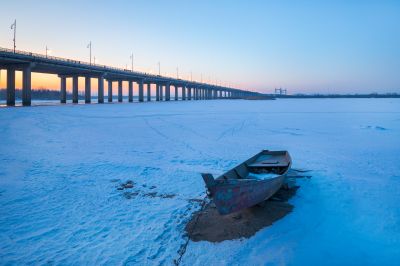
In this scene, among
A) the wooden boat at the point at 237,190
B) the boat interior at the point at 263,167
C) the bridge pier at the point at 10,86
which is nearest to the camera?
the wooden boat at the point at 237,190

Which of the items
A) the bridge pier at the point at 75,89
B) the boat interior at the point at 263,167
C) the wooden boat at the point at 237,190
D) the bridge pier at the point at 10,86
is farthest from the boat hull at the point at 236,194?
the bridge pier at the point at 75,89

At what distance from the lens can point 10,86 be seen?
167ft

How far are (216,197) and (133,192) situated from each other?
3163 mm

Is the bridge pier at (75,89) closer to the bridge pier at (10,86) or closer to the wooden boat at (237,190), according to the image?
the bridge pier at (10,86)

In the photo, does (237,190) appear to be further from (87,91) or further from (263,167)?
(87,91)

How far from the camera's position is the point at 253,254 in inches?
207

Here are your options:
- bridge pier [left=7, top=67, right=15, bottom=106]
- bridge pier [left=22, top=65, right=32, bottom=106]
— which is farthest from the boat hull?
bridge pier [left=7, top=67, right=15, bottom=106]

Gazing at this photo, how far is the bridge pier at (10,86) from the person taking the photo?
1975 inches

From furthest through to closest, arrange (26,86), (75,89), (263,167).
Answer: (75,89) < (26,86) < (263,167)

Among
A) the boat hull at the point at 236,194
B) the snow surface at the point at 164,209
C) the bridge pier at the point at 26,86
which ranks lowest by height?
the snow surface at the point at 164,209

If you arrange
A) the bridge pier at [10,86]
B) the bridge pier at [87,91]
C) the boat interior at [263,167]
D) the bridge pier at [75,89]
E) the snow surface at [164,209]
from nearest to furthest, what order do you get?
the snow surface at [164,209] → the boat interior at [263,167] → the bridge pier at [10,86] → the bridge pier at [75,89] → the bridge pier at [87,91]

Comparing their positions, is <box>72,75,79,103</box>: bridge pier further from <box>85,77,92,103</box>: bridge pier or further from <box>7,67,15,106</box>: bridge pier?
<box>7,67,15,106</box>: bridge pier

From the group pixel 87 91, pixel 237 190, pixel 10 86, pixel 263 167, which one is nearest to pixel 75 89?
pixel 87 91

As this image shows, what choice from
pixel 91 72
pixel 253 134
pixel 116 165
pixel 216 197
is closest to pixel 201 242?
pixel 216 197
